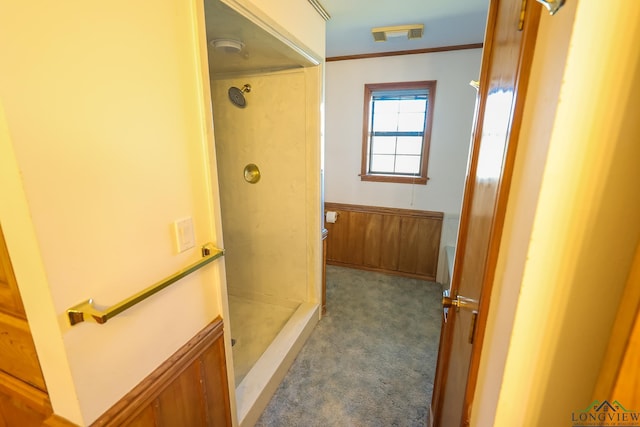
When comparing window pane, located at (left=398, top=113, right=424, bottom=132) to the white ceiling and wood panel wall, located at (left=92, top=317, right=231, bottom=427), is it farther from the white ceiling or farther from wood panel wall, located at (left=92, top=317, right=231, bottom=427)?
wood panel wall, located at (left=92, top=317, right=231, bottom=427)

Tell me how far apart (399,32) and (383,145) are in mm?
1142

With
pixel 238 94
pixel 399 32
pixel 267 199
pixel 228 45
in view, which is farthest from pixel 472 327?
pixel 399 32

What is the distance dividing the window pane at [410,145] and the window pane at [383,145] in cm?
8

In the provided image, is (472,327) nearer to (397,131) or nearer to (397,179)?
(397,179)

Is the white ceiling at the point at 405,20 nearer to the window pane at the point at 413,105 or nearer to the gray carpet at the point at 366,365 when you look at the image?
the window pane at the point at 413,105

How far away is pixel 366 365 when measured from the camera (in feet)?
6.48

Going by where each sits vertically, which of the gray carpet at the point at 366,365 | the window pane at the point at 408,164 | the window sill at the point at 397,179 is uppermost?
the window pane at the point at 408,164

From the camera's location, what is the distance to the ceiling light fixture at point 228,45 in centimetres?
149

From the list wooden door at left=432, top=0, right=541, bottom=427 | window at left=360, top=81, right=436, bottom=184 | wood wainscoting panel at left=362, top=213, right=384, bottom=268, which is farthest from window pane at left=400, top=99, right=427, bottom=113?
wooden door at left=432, top=0, right=541, bottom=427

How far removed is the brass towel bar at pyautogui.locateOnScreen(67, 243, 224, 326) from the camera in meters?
0.67

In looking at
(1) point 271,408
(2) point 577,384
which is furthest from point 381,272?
(2) point 577,384

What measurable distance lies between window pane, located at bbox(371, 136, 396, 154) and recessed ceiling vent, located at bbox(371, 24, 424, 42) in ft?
3.24

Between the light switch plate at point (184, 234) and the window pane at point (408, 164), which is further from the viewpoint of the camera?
the window pane at point (408, 164)

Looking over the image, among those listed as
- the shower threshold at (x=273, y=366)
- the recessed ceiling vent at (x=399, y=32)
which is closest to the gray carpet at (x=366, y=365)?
the shower threshold at (x=273, y=366)
